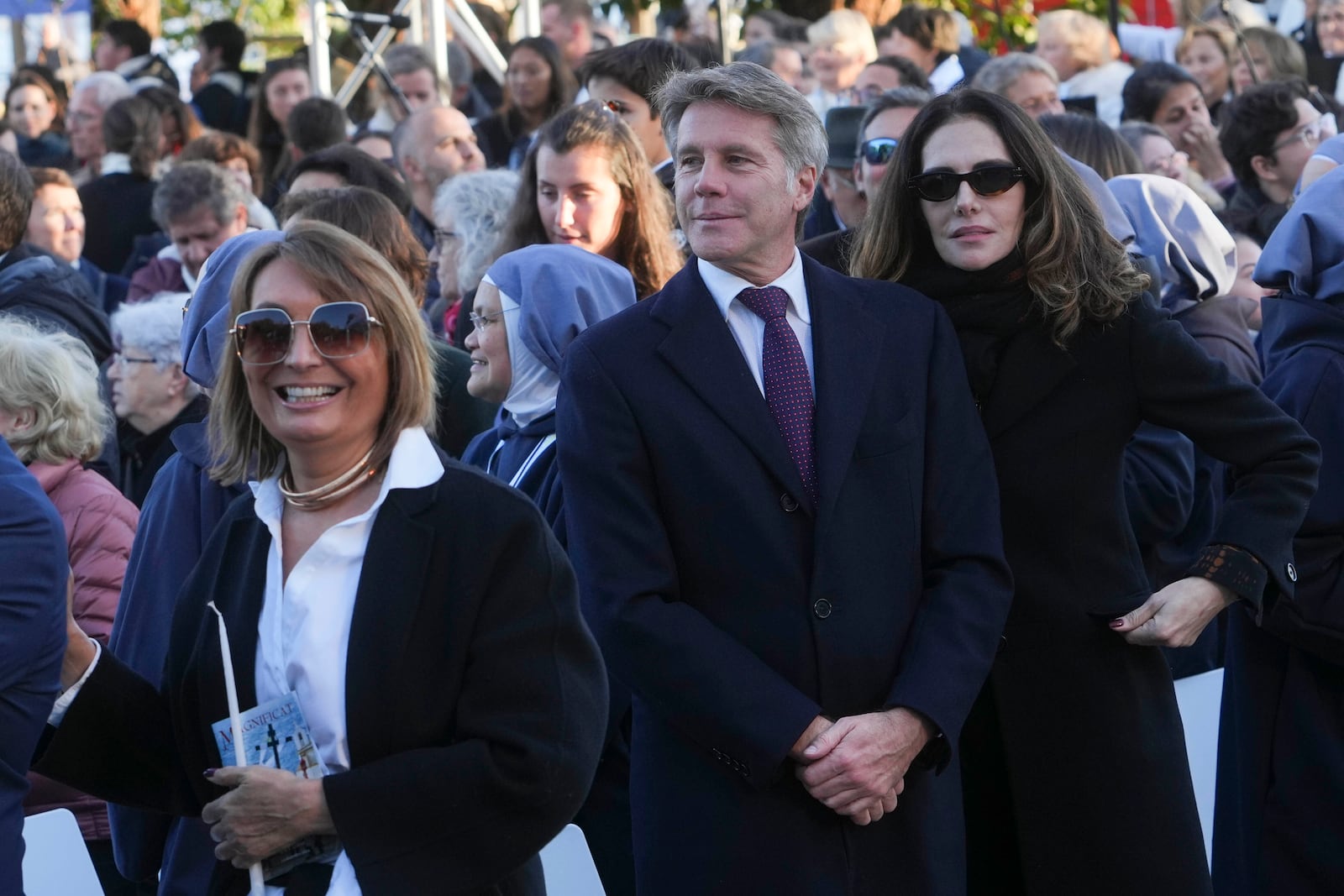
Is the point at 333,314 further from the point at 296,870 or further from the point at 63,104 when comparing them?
the point at 63,104

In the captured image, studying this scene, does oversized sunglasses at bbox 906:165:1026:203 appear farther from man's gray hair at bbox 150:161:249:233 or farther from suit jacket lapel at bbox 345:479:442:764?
man's gray hair at bbox 150:161:249:233

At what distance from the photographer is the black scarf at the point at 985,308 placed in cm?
348

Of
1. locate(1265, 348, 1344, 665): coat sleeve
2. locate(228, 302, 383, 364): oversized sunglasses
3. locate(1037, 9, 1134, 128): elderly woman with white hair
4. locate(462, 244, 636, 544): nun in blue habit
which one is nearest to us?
locate(228, 302, 383, 364): oversized sunglasses

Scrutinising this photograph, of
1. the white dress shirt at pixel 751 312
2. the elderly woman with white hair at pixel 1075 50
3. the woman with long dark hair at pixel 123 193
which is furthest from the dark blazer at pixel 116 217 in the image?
the white dress shirt at pixel 751 312

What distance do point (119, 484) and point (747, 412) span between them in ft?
10.9

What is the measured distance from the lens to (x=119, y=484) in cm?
582

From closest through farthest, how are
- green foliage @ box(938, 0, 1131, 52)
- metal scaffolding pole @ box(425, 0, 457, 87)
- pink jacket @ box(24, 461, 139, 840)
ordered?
pink jacket @ box(24, 461, 139, 840), metal scaffolding pole @ box(425, 0, 457, 87), green foliage @ box(938, 0, 1131, 52)

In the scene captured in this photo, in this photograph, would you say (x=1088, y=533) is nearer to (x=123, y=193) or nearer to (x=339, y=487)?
(x=339, y=487)

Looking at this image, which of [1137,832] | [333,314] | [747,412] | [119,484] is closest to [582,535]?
[747,412]

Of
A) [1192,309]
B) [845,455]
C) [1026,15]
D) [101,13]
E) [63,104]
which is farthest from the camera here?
[101,13]

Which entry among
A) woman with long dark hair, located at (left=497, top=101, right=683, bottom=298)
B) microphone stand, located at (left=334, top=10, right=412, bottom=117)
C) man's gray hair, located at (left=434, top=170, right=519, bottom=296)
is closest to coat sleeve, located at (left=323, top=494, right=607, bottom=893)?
woman with long dark hair, located at (left=497, top=101, right=683, bottom=298)

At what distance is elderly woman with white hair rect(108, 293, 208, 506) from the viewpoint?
5.29 m

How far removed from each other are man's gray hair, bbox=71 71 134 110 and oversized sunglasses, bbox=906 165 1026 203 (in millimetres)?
8036

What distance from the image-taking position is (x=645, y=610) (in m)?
3.04
